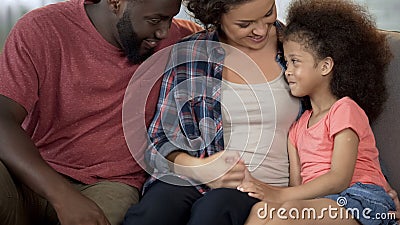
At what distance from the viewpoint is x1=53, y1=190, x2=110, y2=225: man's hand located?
1.50m

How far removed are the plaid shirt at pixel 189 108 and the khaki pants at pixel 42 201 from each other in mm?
86

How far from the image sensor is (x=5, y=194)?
57.0 inches

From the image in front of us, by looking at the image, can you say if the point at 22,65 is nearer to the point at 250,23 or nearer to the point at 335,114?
the point at 250,23

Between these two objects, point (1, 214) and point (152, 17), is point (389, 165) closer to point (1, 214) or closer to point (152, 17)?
point (152, 17)

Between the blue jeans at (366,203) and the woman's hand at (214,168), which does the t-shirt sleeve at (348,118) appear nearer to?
the blue jeans at (366,203)

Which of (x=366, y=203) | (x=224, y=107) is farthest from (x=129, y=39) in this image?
Answer: (x=366, y=203)

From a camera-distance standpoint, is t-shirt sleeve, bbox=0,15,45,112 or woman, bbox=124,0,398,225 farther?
woman, bbox=124,0,398,225

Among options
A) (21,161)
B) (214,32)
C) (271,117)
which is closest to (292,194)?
(271,117)

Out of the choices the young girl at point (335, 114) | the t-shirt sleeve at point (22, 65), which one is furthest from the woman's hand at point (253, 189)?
the t-shirt sleeve at point (22, 65)

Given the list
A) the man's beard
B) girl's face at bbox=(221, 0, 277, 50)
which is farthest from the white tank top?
the man's beard

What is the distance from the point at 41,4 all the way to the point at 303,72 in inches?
46.4

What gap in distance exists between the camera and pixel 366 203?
156 cm

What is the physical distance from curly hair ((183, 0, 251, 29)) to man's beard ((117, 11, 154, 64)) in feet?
0.63

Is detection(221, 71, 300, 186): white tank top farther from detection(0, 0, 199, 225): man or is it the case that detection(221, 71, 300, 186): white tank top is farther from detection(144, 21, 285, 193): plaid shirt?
detection(0, 0, 199, 225): man
